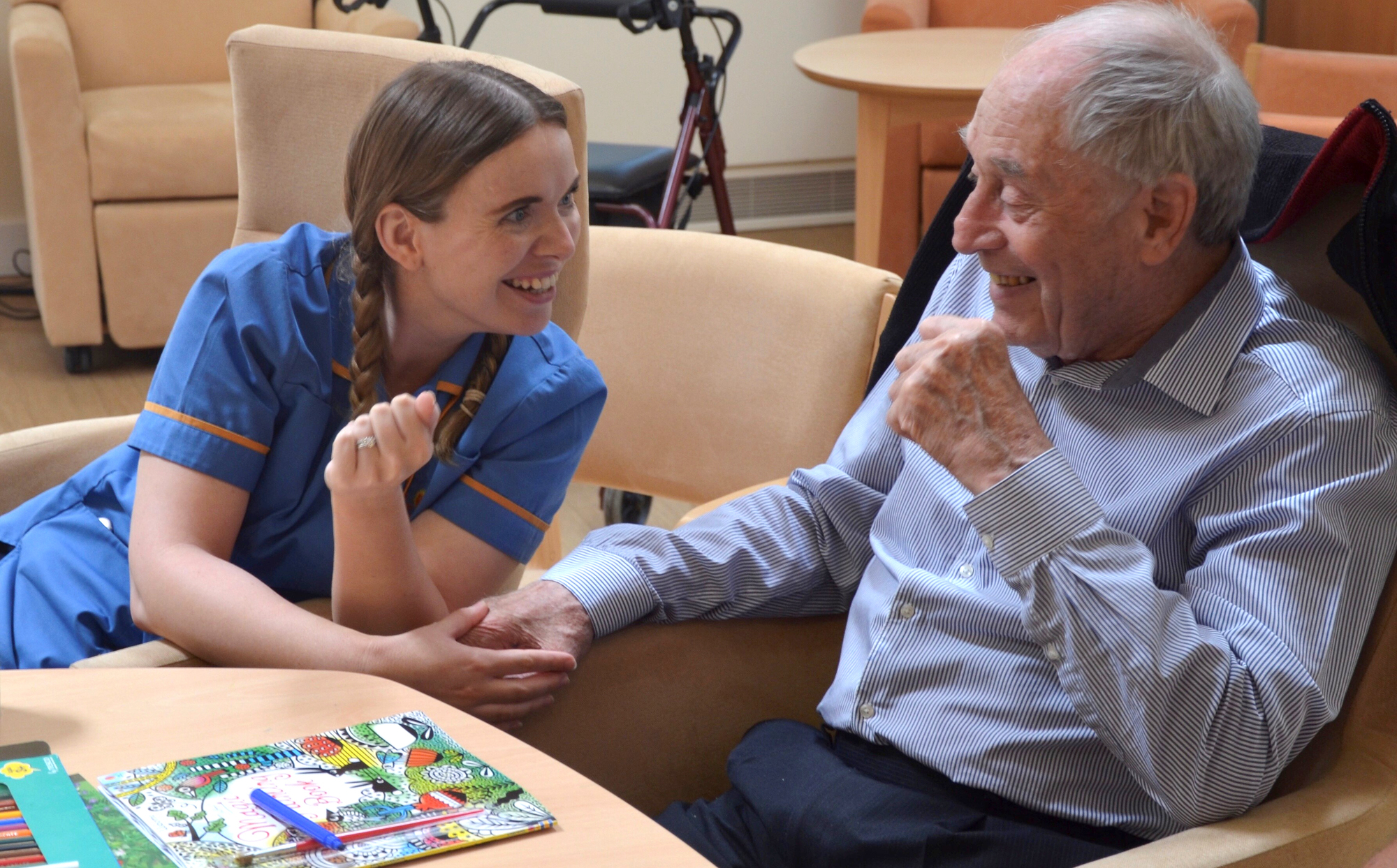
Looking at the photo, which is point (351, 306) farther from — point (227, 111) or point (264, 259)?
point (227, 111)

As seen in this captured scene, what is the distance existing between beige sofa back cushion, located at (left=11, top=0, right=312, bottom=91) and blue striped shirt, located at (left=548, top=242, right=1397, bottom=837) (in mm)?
3127

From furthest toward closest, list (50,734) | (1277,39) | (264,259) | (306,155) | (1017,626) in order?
1. (1277,39)
2. (306,155)
3. (264,259)
4. (1017,626)
5. (50,734)

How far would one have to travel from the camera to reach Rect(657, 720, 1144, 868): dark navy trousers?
111 cm

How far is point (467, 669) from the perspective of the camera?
1147 millimetres

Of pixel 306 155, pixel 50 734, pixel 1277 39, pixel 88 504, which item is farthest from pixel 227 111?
pixel 1277 39

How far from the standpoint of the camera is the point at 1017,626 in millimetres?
1186

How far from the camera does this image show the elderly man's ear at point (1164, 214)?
1.16m

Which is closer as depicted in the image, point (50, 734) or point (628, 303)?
point (50, 734)

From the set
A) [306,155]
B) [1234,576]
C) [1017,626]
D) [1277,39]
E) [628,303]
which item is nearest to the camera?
[1234,576]

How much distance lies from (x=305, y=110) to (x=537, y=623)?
776mm

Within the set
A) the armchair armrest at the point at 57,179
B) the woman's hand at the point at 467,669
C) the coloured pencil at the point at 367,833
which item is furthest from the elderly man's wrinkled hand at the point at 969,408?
the armchair armrest at the point at 57,179

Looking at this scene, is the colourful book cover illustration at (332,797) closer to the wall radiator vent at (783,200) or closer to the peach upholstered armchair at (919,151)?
the peach upholstered armchair at (919,151)

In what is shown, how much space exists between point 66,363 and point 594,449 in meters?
2.20

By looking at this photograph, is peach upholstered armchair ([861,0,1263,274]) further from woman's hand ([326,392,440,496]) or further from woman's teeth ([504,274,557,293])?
woman's hand ([326,392,440,496])
